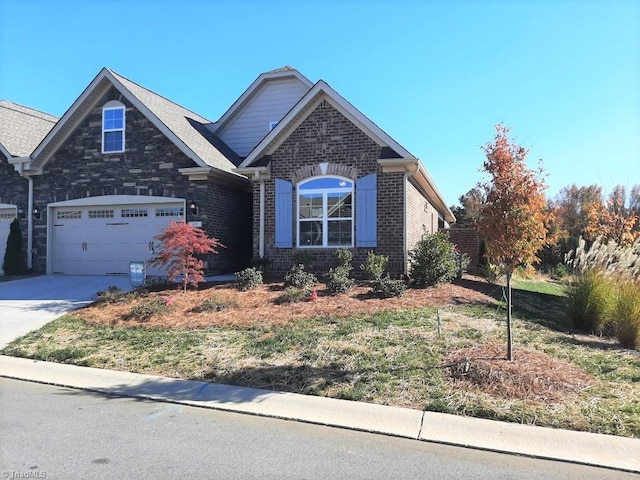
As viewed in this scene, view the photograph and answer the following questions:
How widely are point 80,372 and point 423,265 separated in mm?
7752

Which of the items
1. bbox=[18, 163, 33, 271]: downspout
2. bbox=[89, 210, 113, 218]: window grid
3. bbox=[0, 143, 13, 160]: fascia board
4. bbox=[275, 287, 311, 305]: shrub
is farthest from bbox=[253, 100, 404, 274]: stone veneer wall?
bbox=[0, 143, 13, 160]: fascia board

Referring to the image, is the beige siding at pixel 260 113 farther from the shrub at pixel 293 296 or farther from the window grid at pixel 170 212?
the shrub at pixel 293 296

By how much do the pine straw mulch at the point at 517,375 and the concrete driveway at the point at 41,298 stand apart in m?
7.51

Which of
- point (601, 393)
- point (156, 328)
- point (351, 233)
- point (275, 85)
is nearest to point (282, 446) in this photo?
point (601, 393)

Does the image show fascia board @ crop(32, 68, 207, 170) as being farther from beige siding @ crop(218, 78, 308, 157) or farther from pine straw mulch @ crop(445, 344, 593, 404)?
pine straw mulch @ crop(445, 344, 593, 404)

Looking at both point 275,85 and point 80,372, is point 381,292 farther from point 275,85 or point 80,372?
point 275,85

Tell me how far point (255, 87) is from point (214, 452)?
16596mm

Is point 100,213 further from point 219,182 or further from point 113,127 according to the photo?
point 219,182

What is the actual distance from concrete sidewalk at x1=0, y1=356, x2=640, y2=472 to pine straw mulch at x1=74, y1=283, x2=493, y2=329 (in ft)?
7.95

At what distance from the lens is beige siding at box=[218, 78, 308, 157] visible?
18.8 meters

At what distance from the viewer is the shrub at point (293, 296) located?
33.3ft

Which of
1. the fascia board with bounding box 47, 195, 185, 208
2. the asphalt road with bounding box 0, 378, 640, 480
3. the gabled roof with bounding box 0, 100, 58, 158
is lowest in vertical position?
the asphalt road with bounding box 0, 378, 640, 480

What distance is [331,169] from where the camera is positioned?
43.7 feet

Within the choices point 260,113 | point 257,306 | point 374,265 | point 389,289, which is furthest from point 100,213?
point 389,289
